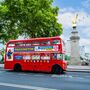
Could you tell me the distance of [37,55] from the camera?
30625 mm

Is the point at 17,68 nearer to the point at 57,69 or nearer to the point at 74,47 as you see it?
the point at 57,69

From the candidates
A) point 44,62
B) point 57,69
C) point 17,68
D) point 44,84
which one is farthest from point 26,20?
point 44,84

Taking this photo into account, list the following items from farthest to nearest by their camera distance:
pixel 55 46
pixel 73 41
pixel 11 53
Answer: pixel 73 41
pixel 11 53
pixel 55 46

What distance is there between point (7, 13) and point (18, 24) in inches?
114

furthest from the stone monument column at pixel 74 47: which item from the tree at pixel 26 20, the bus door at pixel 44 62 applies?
the bus door at pixel 44 62

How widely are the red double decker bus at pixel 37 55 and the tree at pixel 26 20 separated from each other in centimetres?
2376

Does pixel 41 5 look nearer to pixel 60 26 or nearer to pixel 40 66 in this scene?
pixel 60 26

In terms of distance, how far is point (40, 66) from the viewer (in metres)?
30.3

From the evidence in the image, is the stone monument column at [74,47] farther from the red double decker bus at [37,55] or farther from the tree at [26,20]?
the red double decker bus at [37,55]

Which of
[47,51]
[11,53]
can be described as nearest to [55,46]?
[47,51]

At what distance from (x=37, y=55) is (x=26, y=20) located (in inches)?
1023

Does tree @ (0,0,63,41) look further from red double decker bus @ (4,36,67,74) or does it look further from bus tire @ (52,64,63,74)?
A: bus tire @ (52,64,63,74)

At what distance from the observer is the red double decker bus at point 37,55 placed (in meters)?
29.2

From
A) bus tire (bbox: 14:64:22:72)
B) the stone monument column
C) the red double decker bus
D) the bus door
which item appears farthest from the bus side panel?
the stone monument column
